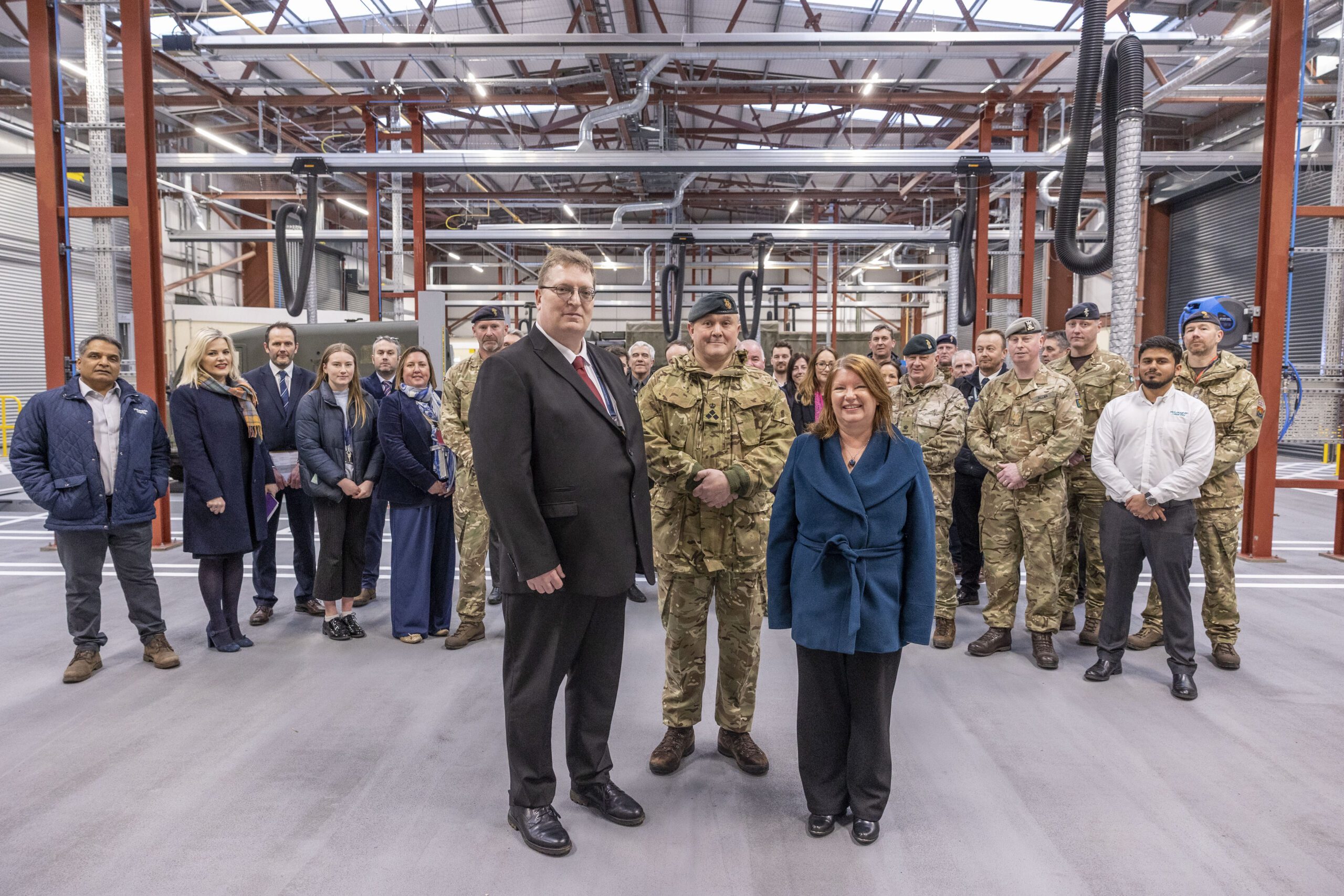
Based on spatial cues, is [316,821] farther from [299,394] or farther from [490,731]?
[299,394]

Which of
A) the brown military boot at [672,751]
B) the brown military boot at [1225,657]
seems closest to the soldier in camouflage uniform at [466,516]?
the brown military boot at [672,751]

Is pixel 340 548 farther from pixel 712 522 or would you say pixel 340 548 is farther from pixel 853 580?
pixel 853 580

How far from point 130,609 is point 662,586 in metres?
2.70

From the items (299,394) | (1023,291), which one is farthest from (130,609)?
(1023,291)

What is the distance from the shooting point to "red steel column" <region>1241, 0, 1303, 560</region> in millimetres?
5523

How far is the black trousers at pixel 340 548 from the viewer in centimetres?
397

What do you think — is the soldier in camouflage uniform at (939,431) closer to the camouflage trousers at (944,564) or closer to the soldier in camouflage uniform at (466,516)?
the camouflage trousers at (944,564)

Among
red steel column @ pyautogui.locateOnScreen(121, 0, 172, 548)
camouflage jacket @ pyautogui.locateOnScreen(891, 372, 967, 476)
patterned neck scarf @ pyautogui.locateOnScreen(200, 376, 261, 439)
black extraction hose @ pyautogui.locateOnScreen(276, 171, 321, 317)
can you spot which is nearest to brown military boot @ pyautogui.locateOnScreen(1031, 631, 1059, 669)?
camouflage jacket @ pyautogui.locateOnScreen(891, 372, 967, 476)

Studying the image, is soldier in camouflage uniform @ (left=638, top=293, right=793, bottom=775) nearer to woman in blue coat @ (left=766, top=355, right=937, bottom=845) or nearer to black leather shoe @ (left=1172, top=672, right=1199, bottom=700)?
woman in blue coat @ (left=766, top=355, right=937, bottom=845)

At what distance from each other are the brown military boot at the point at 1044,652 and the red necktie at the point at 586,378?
2.68 metres

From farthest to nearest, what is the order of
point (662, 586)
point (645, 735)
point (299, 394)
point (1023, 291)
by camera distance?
1. point (1023, 291)
2. point (299, 394)
3. point (645, 735)
4. point (662, 586)

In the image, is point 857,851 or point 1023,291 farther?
point 1023,291

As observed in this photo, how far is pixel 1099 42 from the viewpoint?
3.28 metres

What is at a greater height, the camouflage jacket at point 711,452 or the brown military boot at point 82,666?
the camouflage jacket at point 711,452
